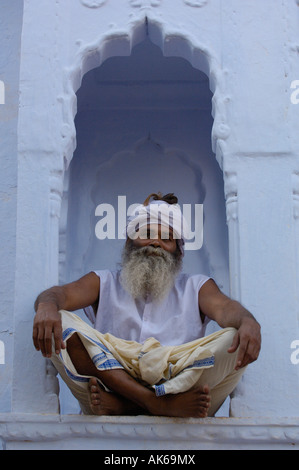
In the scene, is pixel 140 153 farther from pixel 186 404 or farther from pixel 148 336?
pixel 186 404

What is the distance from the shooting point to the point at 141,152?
5.39 meters

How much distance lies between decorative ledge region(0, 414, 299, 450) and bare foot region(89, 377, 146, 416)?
4cm

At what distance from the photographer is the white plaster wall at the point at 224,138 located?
3.98 m

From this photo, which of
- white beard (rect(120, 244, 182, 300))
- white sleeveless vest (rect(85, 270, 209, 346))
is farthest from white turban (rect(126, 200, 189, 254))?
white sleeveless vest (rect(85, 270, 209, 346))

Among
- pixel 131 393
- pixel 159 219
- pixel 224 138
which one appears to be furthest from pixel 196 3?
pixel 131 393

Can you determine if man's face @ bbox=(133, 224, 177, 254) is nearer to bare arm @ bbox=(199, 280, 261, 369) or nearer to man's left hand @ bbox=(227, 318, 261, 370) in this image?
bare arm @ bbox=(199, 280, 261, 369)

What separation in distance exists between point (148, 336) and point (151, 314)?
0.15 meters

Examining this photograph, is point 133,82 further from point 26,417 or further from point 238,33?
point 26,417

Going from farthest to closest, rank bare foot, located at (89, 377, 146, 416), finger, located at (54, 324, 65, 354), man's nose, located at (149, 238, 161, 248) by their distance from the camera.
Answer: man's nose, located at (149, 238, 161, 248) < bare foot, located at (89, 377, 146, 416) < finger, located at (54, 324, 65, 354)

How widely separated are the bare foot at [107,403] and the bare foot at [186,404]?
13 centimetres

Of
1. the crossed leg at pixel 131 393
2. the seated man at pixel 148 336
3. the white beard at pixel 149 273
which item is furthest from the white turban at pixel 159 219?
the crossed leg at pixel 131 393

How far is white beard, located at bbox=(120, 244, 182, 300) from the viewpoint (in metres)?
4.20
